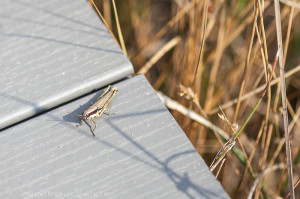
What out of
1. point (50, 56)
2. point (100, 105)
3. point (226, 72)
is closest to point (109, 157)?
point (100, 105)

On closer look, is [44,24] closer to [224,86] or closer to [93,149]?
[93,149]

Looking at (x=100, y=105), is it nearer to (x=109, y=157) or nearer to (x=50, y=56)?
(x=109, y=157)

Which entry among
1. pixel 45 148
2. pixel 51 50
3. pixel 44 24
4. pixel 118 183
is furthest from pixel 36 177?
pixel 44 24

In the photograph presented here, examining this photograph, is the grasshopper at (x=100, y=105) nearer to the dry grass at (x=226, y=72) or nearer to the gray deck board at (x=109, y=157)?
the gray deck board at (x=109, y=157)

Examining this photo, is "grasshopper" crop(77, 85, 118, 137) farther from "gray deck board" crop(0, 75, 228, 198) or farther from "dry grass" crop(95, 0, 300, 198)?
"dry grass" crop(95, 0, 300, 198)

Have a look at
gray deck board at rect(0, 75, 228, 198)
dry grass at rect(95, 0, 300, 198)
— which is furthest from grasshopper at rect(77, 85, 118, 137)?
dry grass at rect(95, 0, 300, 198)
